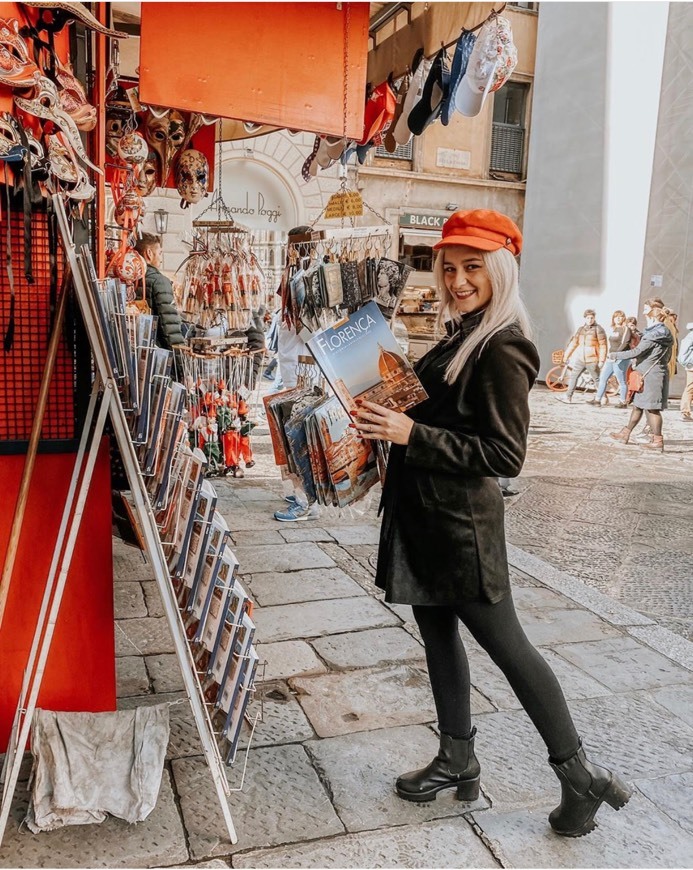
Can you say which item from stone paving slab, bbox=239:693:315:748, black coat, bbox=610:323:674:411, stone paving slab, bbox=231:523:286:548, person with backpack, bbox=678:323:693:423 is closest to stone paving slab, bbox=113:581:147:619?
stone paving slab, bbox=231:523:286:548

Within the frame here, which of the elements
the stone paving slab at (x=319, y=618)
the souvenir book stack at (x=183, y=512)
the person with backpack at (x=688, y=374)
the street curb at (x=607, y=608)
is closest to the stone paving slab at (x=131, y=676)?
the stone paving slab at (x=319, y=618)

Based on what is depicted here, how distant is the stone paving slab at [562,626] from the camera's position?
3.64 meters

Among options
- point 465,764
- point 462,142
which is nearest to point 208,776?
point 465,764

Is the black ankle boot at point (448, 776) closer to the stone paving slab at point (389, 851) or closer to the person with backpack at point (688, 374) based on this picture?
the stone paving slab at point (389, 851)

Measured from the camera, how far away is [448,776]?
2.33 m

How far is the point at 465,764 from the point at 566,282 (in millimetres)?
16202

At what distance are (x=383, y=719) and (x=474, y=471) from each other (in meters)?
1.27

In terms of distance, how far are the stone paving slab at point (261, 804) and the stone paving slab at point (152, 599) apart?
126 cm

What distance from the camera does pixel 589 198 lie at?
54.1ft

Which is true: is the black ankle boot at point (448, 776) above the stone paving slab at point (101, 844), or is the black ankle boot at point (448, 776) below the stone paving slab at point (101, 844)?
above

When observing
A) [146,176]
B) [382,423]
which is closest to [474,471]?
[382,423]

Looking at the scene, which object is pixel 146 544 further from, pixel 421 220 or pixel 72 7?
pixel 421 220

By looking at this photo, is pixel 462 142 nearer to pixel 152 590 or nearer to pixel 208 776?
pixel 152 590

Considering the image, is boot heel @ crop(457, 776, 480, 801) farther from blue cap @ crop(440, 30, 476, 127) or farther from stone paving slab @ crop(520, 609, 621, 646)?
blue cap @ crop(440, 30, 476, 127)
